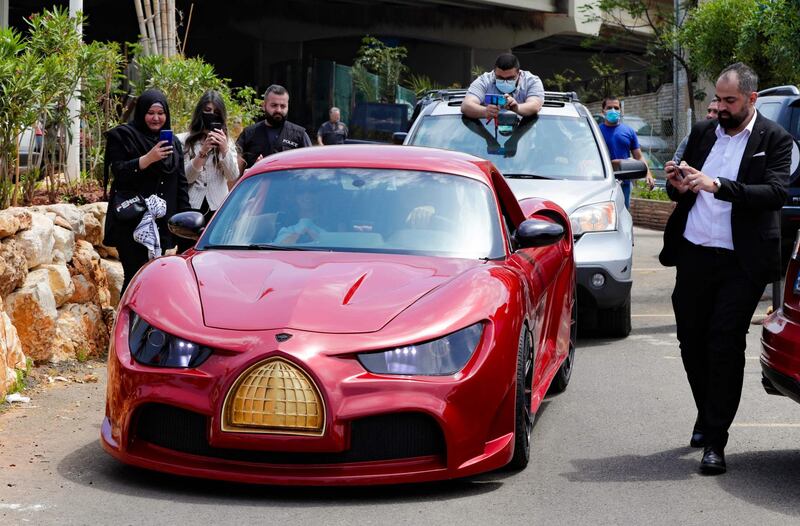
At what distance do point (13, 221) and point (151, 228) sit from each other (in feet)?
2.85

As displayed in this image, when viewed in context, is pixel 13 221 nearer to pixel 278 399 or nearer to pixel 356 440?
pixel 278 399

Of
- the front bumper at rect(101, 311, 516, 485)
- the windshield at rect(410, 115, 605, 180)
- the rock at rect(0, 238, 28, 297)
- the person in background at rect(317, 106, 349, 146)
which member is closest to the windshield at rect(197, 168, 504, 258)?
→ the front bumper at rect(101, 311, 516, 485)

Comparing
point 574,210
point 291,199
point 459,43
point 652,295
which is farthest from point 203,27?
point 291,199

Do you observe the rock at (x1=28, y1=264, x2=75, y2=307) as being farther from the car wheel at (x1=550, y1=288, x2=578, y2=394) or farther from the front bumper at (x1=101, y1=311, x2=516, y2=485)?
the front bumper at (x1=101, y1=311, x2=516, y2=485)

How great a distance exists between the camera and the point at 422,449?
18.8 ft

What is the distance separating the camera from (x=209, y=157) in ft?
32.8

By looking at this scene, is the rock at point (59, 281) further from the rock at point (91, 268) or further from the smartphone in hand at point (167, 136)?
the smartphone in hand at point (167, 136)

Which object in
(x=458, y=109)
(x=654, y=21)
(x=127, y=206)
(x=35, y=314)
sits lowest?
(x=35, y=314)

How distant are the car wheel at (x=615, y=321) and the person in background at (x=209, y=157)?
334cm

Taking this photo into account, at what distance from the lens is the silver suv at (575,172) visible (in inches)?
425

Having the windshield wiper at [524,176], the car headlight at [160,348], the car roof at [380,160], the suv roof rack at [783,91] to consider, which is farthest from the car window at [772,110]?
the car headlight at [160,348]

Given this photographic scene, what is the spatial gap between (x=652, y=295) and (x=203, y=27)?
38.6 meters

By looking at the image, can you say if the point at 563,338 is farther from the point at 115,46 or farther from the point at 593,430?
the point at 115,46

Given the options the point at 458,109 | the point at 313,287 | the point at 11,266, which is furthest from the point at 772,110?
the point at 313,287
